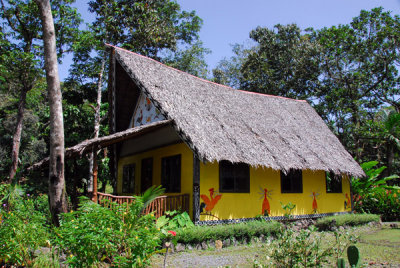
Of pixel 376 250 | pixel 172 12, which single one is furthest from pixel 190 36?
pixel 376 250

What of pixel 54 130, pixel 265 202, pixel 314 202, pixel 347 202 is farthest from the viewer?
pixel 347 202

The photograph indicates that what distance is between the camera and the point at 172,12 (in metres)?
23.5

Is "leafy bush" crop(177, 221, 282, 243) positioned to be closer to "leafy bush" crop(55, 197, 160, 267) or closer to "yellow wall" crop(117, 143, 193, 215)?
"yellow wall" crop(117, 143, 193, 215)

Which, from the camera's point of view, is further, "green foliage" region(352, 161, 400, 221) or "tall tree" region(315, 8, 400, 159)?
"tall tree" region(315, 8, 400, 159)

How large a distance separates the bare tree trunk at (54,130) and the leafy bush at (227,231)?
2582mm

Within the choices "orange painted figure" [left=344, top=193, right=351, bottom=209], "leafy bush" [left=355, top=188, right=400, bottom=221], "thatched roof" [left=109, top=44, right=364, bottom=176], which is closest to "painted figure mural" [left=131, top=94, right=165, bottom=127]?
"thatched roof" [left=109, top=44, right=364, bottom=176]

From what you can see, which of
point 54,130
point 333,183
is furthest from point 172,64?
point 54,130

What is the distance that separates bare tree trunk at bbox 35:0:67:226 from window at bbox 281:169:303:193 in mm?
6932

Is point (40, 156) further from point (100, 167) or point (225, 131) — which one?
point (225, 131)

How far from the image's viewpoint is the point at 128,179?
1305cm

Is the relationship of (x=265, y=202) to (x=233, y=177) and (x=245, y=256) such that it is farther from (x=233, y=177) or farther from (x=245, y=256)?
(x=245, y=256)

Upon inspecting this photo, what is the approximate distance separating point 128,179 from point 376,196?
10829 millimetres

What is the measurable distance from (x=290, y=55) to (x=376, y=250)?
1931 cm

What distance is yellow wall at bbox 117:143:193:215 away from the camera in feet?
30.2
